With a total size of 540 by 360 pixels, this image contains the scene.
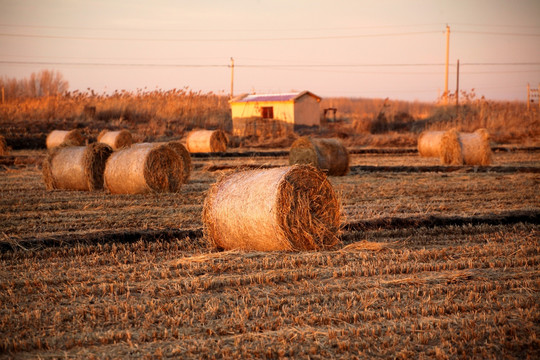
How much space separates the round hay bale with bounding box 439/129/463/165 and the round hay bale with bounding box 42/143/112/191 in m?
9.23

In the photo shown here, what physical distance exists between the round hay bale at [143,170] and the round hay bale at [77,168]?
0.54 meters

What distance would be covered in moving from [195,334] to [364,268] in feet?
7.13

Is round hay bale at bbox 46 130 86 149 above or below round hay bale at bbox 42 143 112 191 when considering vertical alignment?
above

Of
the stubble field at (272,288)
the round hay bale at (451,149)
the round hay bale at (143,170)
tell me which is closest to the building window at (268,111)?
the round hay bale at (451,149)

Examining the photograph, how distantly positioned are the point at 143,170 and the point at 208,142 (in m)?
11.8

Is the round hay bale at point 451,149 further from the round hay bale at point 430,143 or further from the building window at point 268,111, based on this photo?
the building window at point 268,111

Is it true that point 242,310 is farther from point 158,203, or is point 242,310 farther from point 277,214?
point 158,203

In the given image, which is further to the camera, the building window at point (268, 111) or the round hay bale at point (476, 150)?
the building window at point (268, 111)

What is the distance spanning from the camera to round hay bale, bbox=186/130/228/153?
2344 centimetres

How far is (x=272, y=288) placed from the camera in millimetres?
5375

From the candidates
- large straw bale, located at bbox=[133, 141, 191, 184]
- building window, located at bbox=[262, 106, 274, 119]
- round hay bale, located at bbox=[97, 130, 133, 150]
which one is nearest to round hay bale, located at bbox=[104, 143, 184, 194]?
large straw bale, located at bbox=[133, 141, 191, 184]

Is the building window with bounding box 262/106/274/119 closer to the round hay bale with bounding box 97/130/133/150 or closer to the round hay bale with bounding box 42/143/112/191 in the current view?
the round hay bale with bounding box 97/130/133/150

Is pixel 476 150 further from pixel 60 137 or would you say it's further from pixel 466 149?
pixel 60 137

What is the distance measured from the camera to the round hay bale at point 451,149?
16.9 m
